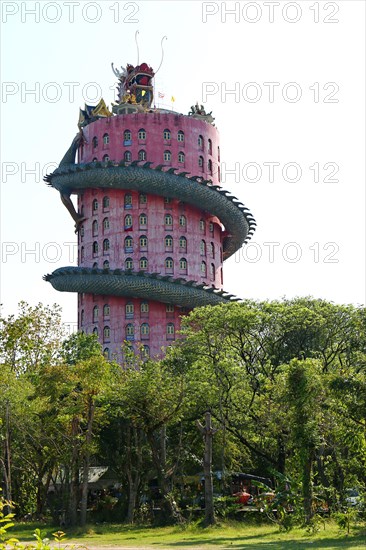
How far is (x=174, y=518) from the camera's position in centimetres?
2780

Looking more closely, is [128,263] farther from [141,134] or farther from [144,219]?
[141,134]

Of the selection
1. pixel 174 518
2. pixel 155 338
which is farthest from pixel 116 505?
pixel 155 338

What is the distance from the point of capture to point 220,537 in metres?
23.6

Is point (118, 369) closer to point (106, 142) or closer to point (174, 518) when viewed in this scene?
point (174, 518)

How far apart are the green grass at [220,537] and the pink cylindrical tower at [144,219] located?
30.0 m

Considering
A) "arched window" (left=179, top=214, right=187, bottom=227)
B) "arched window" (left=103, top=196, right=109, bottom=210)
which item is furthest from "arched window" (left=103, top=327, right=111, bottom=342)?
"arched window" (left=179, top=214, right=187, bottom=227)

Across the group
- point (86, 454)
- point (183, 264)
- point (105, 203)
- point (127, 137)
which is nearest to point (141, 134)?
point (127, 137)

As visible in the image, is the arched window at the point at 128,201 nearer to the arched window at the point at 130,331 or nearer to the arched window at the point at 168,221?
the arched window at the point at 168,221

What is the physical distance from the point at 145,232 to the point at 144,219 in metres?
1.09

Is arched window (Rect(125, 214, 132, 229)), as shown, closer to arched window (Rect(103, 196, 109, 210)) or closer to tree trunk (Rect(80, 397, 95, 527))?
arched window (Rect(103, 196, 109, 210))

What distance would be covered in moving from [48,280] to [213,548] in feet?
146

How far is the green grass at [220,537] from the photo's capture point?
20141 mm

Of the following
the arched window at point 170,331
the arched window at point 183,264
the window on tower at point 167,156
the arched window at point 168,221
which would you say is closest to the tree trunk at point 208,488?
the arched window at point 170,331

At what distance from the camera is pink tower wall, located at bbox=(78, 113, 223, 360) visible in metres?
60.2
